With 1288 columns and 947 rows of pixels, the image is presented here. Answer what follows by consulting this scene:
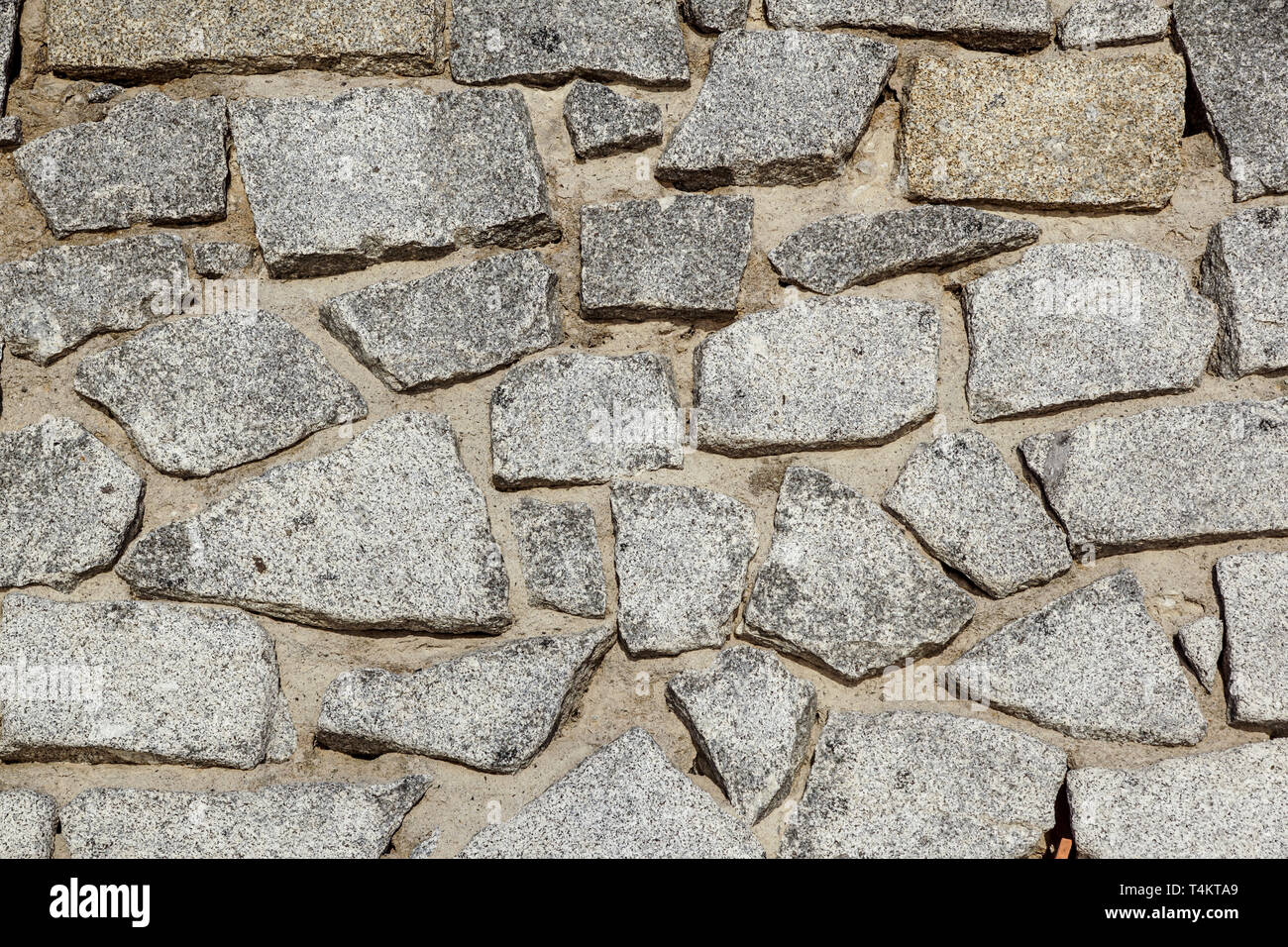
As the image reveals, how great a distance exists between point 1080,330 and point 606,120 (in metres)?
0.87

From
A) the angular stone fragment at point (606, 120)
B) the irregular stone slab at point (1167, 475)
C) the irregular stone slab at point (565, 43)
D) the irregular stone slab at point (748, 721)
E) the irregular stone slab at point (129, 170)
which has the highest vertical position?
the irregular stone slab at point (565, 43)

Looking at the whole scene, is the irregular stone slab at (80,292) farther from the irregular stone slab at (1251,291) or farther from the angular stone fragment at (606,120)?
the irregular stone slab at (1251,291)

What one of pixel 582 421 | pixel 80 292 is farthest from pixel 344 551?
pixel 80 292

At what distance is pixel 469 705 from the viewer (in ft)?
5.91

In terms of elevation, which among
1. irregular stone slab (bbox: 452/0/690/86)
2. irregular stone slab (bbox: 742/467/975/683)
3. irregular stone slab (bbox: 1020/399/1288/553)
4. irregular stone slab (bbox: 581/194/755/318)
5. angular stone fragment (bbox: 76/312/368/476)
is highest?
irregular stone slab (bbox: 452/0/690/86)

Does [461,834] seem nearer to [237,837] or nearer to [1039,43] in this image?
[237,837]

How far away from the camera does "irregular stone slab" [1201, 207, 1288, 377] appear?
190 centimetres

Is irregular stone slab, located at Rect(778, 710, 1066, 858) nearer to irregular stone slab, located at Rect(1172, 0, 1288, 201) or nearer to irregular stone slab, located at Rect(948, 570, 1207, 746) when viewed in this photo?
irregular stone slab, located at Rect(948, 570, 1207, 746)

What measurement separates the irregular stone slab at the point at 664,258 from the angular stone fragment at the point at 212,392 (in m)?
0.46

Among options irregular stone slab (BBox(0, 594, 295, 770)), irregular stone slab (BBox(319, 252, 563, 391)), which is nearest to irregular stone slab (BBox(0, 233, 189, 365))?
irregular stone slab (BBox(319, 252, 563, 391))

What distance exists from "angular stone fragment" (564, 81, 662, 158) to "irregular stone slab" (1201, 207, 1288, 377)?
990 mm

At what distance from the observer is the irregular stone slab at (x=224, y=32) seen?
1.90 metres

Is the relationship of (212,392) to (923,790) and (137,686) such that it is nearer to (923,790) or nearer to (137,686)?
(137,686)

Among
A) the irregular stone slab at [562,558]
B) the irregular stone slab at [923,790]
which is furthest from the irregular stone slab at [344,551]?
the irregular stone slab at [923,790]
